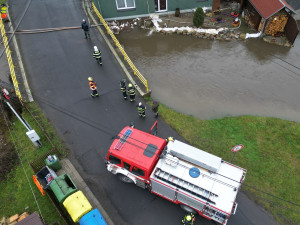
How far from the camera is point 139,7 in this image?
76.4 feet

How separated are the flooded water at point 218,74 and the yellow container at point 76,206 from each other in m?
8.90

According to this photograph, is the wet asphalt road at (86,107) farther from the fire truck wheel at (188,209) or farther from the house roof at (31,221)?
the house roof at (31,221)

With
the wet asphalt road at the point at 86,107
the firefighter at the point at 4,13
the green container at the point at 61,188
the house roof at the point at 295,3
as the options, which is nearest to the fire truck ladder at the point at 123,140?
the wet asphalt road at the point at 86,107

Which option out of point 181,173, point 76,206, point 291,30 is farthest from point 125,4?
point 76,206

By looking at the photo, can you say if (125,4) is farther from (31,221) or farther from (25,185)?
(31,221)

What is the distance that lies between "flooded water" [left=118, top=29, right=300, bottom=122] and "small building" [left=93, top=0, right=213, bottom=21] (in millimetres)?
2354

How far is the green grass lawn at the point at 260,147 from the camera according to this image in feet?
37.9

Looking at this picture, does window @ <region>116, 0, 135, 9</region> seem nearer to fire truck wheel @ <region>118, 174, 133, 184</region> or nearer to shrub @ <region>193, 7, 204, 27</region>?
shrub @ <region>193, 7, 204, 27</region>

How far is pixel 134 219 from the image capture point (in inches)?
431

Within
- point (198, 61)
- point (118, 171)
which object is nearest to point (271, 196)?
point (118, 171)

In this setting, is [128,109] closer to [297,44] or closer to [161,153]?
[161,153]

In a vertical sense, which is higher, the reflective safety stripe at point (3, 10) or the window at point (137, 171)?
the reflective safety stripe at point (3, 10)

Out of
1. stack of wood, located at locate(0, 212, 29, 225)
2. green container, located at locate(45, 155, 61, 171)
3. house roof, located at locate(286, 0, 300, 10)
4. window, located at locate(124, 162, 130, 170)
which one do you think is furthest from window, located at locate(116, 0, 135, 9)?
stack of wood, located at locate(0, 212, 29, 225)

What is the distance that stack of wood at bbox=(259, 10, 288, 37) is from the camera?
2038cm
